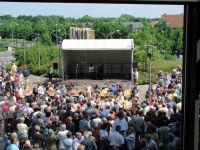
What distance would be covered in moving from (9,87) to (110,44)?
0.73 meters

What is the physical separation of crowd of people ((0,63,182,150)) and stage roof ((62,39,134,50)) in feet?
0.97

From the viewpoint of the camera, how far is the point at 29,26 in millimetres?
1509

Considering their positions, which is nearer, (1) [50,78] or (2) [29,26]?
(2) [29,26]

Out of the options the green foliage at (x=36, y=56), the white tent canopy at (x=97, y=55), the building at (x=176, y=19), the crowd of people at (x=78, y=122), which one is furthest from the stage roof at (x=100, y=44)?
the building at (x=176, y=19)

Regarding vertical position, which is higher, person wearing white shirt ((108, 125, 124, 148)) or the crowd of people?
the crowd of people

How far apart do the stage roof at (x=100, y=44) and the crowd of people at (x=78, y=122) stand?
0.97 feet

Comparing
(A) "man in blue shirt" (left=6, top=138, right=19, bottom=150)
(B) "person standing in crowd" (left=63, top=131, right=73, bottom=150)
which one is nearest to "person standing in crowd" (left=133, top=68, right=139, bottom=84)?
(B) "person standing in crowd" (left=63, top=131, right=73, bottom=150)

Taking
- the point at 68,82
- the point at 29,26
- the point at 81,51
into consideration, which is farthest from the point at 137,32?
the point at 29,26

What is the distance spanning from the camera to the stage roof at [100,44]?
1.87 meters

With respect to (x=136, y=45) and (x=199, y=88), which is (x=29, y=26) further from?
(x=199, y=88)

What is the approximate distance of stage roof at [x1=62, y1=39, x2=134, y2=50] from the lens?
1.87 metres

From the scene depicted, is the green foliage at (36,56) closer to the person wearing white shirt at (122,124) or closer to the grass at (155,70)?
the grass at (155,70)

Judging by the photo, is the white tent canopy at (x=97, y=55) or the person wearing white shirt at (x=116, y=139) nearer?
the white tent canopy at (x=97, y=55)

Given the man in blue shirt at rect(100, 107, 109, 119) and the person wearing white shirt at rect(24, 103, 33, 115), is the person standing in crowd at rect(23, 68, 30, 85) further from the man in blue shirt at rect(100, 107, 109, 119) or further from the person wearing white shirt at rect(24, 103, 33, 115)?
the man in blue shirt at rect(100, 107, 109, 119)
